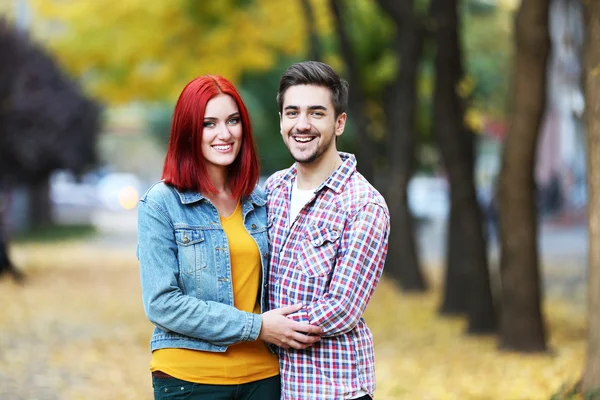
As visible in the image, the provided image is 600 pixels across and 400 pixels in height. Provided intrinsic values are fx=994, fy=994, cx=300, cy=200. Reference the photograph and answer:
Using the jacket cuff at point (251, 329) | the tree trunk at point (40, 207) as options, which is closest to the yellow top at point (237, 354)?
the jacket cuff at point (251, 329)

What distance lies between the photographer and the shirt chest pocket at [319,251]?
3.87 m

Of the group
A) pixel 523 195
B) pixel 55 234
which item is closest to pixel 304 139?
pixel 523 195

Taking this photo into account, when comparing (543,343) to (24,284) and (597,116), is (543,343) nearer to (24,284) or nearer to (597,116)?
(597,116)

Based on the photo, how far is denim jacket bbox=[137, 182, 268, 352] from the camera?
3816mm

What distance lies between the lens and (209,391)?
388 centimetres

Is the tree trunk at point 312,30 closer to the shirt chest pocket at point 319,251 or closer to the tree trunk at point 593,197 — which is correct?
the tree trunk at point 593,197

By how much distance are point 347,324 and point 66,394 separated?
5.79 m

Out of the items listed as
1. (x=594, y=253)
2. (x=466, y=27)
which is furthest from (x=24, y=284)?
(x=466, y=27)

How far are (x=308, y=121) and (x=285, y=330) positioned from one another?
0.83 m

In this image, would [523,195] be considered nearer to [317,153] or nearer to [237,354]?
[317,153]

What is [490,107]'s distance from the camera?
1230 inches

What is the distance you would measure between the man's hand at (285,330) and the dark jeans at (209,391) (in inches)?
8.7

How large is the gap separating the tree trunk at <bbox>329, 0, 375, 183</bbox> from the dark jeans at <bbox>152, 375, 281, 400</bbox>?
1249 centimetres

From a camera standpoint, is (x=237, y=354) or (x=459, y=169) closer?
(x=237, y=354)
